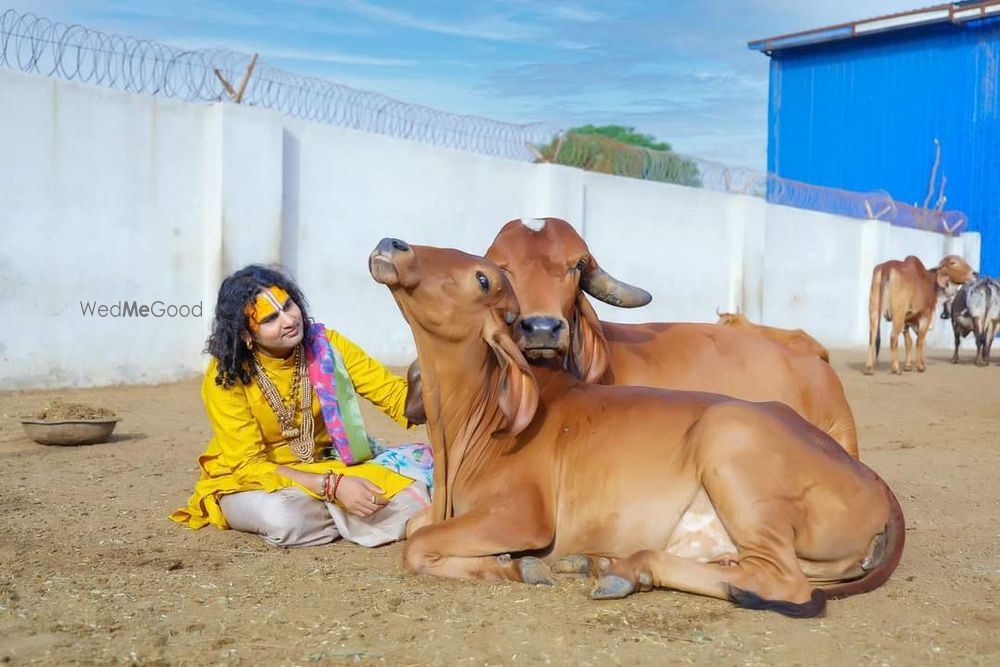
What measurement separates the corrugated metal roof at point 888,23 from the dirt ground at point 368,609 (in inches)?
979

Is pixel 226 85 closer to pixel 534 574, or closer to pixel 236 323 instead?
pixel 236 323

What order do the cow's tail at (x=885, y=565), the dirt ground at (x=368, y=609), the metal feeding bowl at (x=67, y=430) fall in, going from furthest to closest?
the metal feeding bowl at (x=67, y=430) < the cow's tail at (x=885, y=565) < the dirt ground at (x=368, y=609)

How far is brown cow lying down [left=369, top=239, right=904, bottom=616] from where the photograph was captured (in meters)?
3.72

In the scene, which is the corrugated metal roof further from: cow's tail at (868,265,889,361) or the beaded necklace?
the beaded necklace

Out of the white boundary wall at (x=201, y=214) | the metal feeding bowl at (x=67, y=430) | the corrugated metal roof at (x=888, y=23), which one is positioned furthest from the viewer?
the corrugated metal roof at (x=888, y=23)

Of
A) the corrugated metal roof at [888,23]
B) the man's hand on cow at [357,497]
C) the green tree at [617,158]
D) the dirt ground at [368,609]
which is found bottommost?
the dirt ground at [368,609]

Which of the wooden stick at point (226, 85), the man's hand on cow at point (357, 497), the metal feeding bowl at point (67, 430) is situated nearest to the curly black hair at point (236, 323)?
the man's hand on cow at point (357, 497)

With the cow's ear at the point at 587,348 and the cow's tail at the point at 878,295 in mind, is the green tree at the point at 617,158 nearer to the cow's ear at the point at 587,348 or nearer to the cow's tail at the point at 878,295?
the cow's tail at the point at 878,295

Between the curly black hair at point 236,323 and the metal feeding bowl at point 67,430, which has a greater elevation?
the curly black hair at point 236,323

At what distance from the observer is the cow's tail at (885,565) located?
387 cm

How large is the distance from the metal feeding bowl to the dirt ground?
5.65 feet

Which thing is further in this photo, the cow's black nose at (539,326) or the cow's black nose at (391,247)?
the cow's black nose at (539,326)

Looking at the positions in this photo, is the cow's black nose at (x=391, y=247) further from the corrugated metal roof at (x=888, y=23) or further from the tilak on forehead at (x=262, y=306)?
the corrugated metal roof at (x=888, y=23)

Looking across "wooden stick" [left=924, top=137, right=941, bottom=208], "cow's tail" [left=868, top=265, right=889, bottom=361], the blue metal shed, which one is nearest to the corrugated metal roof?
the blue metal shed
